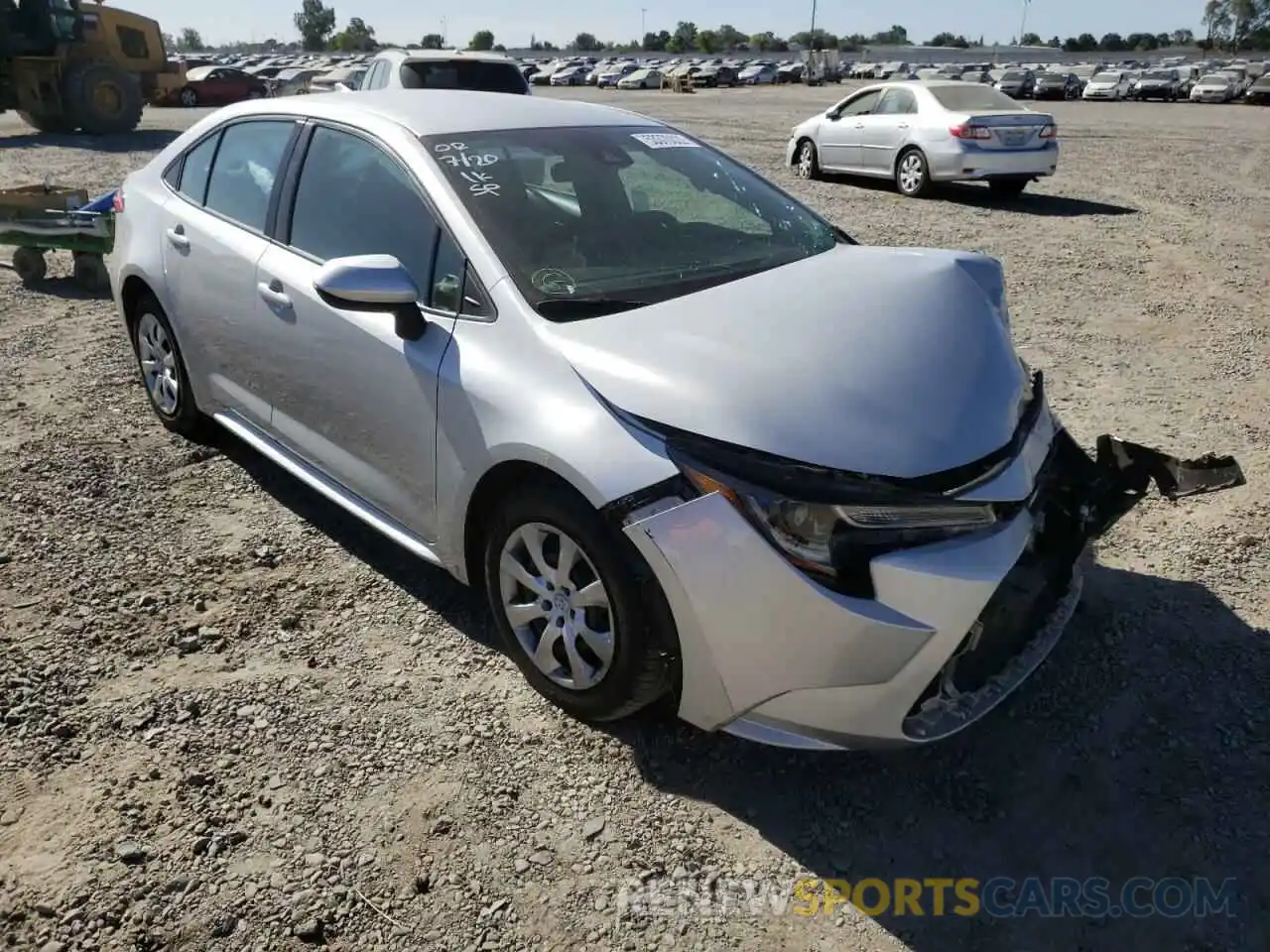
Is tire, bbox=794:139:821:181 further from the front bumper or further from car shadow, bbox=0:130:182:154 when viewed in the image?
the front bumper

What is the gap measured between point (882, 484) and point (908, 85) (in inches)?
475

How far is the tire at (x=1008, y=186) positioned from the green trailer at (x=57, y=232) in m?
9.82

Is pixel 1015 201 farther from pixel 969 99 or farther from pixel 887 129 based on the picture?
pixel 887 129

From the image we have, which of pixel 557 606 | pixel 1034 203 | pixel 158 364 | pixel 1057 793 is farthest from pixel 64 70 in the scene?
pixel 1057 793

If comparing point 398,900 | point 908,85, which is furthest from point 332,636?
point 908,85

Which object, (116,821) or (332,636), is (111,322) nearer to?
(332,636)

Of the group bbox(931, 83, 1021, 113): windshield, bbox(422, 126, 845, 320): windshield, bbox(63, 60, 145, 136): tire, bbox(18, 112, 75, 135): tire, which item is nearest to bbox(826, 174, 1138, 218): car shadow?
bbox(931, 83, 1021, 113): windshield

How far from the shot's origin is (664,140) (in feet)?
12.7

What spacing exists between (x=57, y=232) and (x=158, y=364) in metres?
3.67

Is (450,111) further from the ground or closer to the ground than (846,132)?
further from the ground

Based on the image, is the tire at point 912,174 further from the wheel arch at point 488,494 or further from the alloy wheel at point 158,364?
the wheel arch at point 488,494

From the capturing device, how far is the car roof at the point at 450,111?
135 inches

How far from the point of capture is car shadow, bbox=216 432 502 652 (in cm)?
344

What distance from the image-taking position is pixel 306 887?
2.37m
